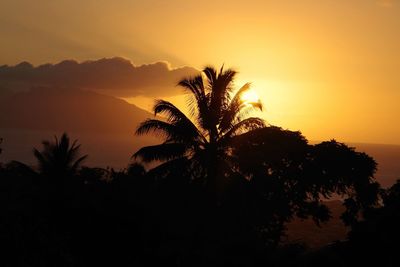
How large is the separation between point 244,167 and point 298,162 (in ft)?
16.5

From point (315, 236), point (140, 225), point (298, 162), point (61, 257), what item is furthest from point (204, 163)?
point (315, 236)

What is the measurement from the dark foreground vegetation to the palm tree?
5cm

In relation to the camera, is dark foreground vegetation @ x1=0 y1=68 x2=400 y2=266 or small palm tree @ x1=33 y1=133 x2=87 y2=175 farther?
small palm tree @ x1=33 y1=133 x2=87 y2=175

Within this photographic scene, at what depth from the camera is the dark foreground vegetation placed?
14.7m

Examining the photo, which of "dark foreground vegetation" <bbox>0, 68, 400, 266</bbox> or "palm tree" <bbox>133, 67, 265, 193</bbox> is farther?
"palm tree" <bbox>133, 67, 265, 193</bbox>

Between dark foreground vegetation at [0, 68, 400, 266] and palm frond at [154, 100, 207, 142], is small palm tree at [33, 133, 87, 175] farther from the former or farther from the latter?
palm frond at [154, 100, 207, 142]

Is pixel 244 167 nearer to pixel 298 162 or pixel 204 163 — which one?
pixel 204 163

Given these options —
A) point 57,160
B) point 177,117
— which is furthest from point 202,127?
point 57,160

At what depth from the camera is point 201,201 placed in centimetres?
2011

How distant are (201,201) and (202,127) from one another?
3570 mm

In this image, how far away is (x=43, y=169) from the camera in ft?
75.5

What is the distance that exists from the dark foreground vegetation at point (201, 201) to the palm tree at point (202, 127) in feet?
0.16

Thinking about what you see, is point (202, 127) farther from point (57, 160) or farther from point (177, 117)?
point (57, 160)

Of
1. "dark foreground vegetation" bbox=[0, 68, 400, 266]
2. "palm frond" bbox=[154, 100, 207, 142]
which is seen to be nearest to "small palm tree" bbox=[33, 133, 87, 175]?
"dark foreground vegetation" bbox=[0, 68, 400, 266]
